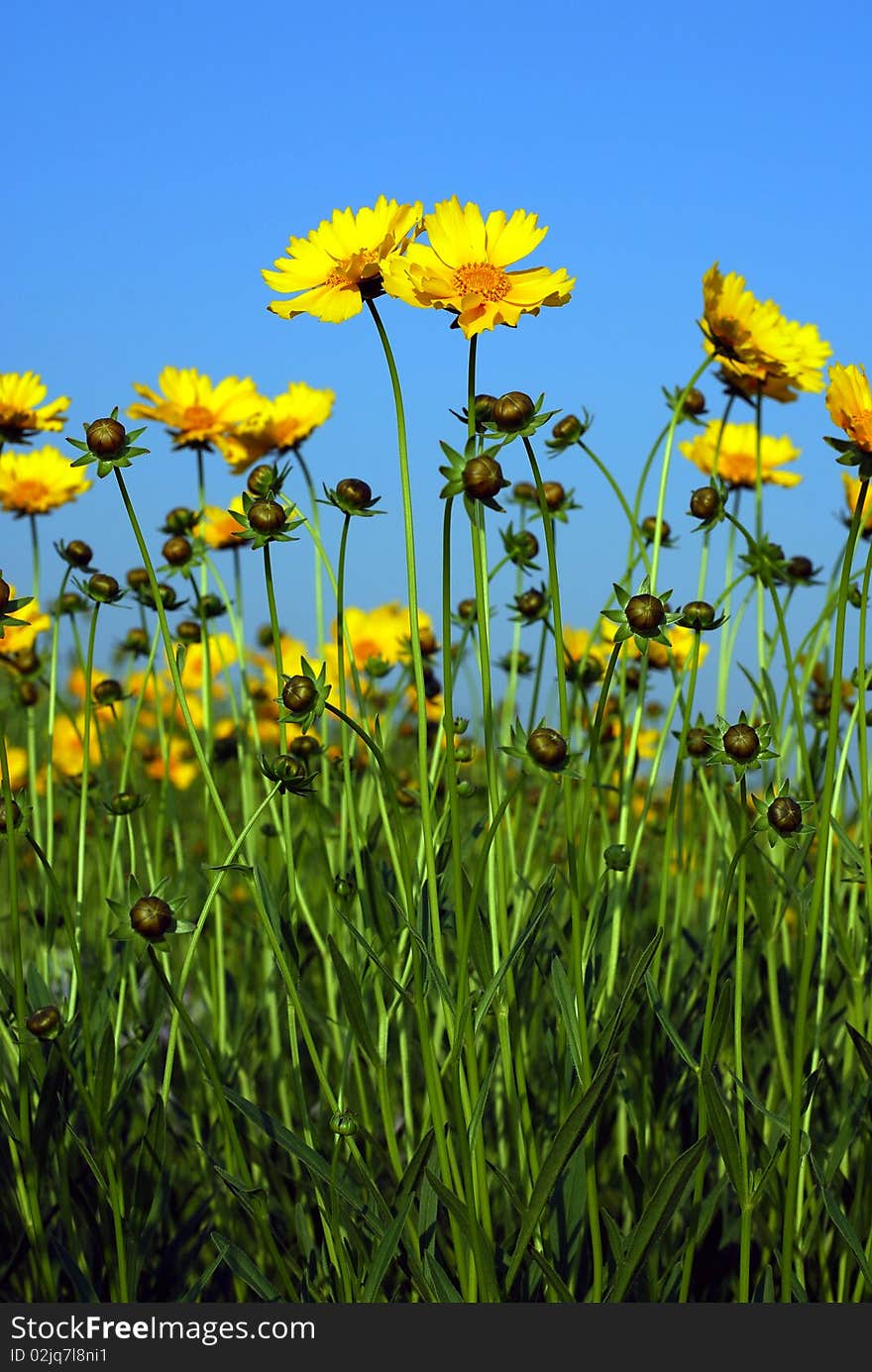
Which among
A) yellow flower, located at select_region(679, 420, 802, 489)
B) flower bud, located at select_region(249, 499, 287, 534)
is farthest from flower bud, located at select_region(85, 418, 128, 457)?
yellow flower, located at select_region(679, 420, 802, 489)

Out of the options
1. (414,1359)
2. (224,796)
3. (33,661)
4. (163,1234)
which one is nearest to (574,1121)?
(414,1359)

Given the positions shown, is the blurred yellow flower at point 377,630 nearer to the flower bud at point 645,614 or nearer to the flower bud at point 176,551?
the flower bud at point 176,551

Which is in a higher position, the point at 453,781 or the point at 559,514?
the point at 559,514

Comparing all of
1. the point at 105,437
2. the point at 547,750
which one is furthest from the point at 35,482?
the point at 547,750

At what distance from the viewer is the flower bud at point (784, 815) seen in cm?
92

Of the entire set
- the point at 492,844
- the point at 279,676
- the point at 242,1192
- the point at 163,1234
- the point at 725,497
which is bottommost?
the point at 163,1234

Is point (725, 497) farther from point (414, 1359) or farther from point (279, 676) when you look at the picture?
point (414, 1359)

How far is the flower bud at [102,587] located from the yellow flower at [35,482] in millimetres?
382

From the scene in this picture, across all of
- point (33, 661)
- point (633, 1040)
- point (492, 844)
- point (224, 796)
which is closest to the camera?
point (492, 844)

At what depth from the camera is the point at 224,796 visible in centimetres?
324

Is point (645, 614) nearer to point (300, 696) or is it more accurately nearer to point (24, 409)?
point (300, 696)

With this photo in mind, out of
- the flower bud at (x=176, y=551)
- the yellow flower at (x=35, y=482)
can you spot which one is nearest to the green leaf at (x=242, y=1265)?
the flower bud at (x=176, y=551)

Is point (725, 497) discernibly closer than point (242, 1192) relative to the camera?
No

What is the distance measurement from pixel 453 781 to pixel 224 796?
2.48 meters
